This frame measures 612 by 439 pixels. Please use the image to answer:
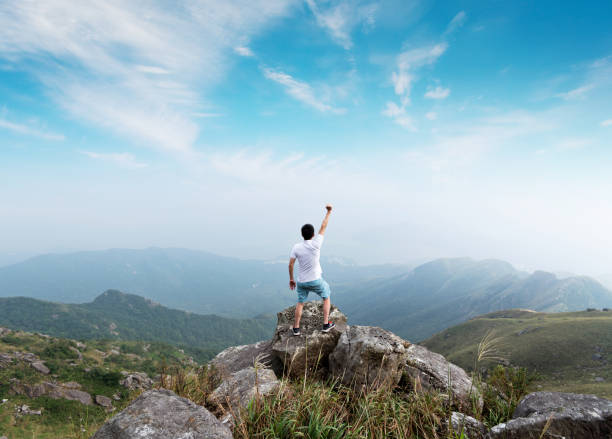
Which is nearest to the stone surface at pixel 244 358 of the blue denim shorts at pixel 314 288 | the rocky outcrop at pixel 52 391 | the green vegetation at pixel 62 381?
the green vegetation at pixel 62 381

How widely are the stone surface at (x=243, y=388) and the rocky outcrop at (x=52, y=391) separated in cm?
4674

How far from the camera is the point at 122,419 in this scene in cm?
393

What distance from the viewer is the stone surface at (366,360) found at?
22.6 feet

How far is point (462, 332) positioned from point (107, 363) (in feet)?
463

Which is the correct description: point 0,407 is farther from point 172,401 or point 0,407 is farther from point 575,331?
point 575,331

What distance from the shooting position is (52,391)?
39094mm

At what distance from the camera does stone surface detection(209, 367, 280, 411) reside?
5.51 m

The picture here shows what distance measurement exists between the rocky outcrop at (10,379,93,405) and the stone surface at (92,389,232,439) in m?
48.5

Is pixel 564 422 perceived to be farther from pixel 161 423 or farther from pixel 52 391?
pixel 52 391

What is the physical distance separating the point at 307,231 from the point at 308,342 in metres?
3.48

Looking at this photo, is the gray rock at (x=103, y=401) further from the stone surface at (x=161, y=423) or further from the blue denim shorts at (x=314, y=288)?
the stone surface at (x=161, y=423)

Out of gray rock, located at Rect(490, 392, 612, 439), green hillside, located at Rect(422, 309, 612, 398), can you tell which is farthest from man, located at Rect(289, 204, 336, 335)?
green hillside, located at Rect(422, 309, 612, 398)

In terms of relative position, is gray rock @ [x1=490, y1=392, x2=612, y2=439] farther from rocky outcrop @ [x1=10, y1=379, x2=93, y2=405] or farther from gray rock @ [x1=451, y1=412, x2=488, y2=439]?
rocky outcrop @ [x1=10, y1=379, x2=93, y2=405]

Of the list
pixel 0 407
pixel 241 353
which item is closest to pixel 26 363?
pixel 0 407
